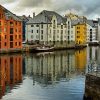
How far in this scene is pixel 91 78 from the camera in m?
34.9

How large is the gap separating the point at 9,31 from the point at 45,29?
129 feet

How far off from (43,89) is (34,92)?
211 cm

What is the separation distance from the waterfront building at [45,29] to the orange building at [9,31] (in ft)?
104

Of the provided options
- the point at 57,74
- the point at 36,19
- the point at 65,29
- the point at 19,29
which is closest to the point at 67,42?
the point at 65,29

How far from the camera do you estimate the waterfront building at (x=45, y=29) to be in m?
159

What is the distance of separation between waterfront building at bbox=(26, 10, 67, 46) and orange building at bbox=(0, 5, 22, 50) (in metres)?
31.8

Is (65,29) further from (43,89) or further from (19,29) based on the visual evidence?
(43,89)

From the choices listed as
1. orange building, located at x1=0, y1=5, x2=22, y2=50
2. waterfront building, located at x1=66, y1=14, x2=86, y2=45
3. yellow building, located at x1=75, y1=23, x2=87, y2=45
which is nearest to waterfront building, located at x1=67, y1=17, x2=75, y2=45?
waterfront building, located at x1=66, y1=14, x2=86, y2=45

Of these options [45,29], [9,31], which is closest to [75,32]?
[45,29]

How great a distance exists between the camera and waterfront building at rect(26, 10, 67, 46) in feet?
520

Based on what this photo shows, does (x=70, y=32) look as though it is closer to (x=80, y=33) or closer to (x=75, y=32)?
(x=75, y=32)

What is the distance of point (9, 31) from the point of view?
121500 millimetres

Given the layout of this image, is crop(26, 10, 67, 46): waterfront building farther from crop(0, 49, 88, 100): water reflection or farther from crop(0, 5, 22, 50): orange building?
crop(0, 49, 88, 100): water reflection

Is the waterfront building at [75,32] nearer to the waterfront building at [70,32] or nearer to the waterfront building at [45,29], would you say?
the waterfront building at [70,32]
